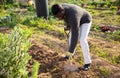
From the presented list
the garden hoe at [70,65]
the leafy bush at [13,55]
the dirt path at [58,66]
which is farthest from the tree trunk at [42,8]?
the leafy bush at [13,55]

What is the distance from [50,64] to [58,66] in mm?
184

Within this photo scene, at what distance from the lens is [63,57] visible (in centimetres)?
727

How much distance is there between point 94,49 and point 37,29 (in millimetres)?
2482

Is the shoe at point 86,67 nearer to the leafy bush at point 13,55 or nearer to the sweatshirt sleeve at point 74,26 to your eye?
the sweatshirt sleeve at point 74,26

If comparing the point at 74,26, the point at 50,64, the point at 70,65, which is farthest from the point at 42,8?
the point at 74,26

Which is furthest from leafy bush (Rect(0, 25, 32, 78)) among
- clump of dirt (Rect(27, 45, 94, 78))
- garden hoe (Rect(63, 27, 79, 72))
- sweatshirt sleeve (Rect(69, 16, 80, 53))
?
garden hoe (Rect(63, 27, 79, 72))

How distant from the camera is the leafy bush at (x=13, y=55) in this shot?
4.51 metres

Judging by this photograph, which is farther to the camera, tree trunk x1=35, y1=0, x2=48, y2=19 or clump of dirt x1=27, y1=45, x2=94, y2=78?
tree trunk x1=35, y1=0, x2=48, y2=19

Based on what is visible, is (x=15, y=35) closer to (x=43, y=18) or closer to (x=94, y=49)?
(x=94, y=49)

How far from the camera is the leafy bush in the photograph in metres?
4.51

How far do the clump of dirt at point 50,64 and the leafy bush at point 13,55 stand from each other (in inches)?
69.6

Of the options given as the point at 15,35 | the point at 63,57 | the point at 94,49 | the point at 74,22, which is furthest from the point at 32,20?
the point at 15,35

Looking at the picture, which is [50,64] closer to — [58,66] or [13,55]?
[58,66]

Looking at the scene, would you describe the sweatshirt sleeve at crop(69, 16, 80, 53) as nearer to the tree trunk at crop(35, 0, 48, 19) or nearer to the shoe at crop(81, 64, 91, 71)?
the shoe at crop(81, 64, 91, 71)
